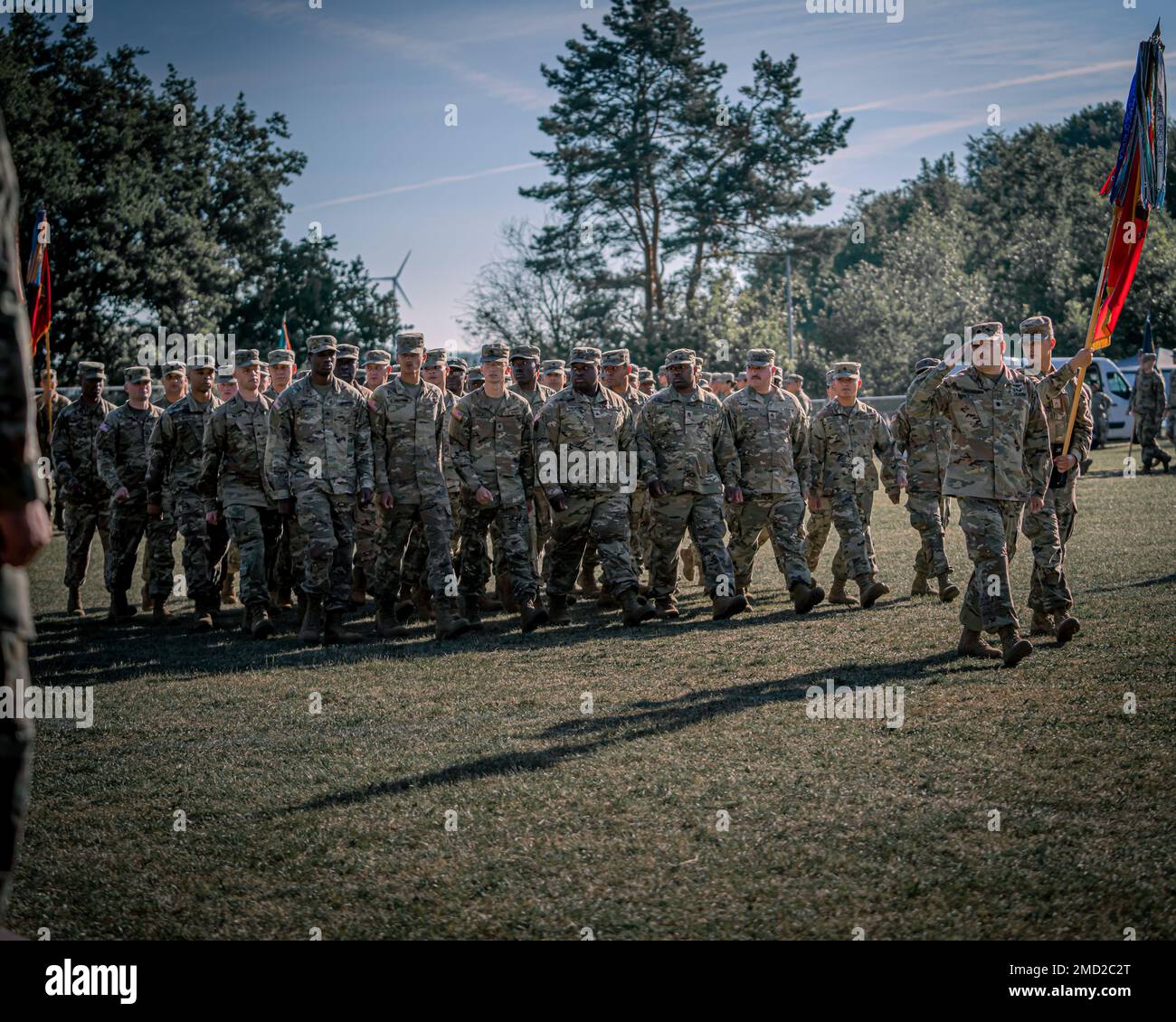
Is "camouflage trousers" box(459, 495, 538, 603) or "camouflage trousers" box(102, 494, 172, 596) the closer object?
"camouflage trousers" box(459, 495, 538, 603)

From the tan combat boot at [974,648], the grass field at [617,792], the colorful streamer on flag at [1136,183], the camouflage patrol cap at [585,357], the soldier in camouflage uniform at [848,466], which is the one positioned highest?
the colorful streamer on flag at [1136,183]

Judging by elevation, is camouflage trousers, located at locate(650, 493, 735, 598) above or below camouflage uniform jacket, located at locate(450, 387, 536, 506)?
below

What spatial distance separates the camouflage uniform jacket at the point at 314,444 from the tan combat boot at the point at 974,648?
5773 millimetres

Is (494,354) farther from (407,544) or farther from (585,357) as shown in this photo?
(407,544)

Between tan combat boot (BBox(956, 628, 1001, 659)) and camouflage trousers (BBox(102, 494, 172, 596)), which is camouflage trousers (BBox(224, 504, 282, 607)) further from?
tan combat boot (BBox(956, 628, 1001, 659))

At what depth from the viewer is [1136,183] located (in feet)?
34.9

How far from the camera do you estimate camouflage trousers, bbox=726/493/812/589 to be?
12922 millimetres

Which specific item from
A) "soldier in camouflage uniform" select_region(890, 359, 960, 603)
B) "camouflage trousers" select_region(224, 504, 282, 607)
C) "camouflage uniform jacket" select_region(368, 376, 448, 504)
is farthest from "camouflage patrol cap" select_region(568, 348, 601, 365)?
"camouflage trousers" select_region(224, 504, 282, 607)

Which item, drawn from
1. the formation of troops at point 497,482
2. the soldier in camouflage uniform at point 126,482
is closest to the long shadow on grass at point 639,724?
the formation of troops at point 497,482

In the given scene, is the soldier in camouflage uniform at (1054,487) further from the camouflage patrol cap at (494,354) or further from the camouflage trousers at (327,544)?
the camouflage trousers at (327,544)

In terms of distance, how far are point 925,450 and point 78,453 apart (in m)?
10.3

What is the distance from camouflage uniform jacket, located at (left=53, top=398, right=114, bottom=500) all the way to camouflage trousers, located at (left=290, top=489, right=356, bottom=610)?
4.50 m

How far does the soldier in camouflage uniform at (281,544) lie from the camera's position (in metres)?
14.3
